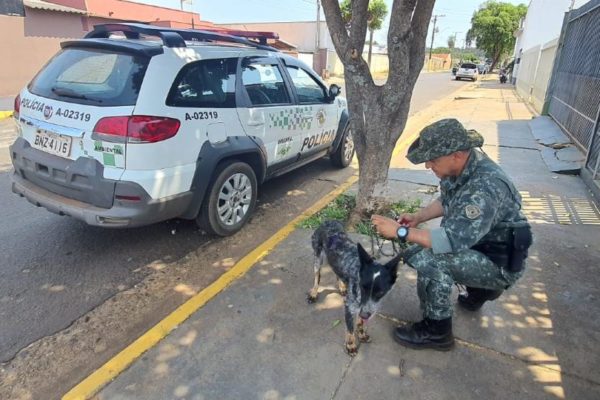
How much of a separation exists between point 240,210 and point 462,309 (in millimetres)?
2309

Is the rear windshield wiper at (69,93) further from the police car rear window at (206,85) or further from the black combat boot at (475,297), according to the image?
the black combat boot at (475,297)

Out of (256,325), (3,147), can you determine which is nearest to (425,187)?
(256,325)

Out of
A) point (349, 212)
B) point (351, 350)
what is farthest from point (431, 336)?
point (349, 212)

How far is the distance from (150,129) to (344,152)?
384cm

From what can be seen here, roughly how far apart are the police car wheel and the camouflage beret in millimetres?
3977

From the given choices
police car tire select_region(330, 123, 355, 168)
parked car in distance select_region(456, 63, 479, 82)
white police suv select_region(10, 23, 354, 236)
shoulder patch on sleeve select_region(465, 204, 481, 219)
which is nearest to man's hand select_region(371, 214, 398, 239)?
shoulder patch on sleeve select_region(465, 204, 481, 219)

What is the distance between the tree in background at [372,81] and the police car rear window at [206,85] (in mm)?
1066

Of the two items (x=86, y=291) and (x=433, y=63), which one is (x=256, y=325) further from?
(x=433, y=63)

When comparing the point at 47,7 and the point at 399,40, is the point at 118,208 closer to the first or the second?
the point at 399,40

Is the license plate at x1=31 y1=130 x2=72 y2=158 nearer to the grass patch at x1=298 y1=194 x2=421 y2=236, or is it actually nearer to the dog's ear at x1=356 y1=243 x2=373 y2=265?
the grass patch at x1=298 y1=194 x2=421 y2=236

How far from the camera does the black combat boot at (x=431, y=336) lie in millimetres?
2504

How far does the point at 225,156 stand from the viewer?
146 inches

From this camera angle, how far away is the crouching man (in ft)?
7.15

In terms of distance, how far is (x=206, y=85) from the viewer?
11.8ft
